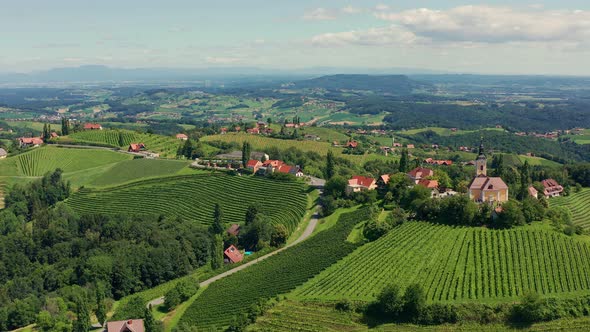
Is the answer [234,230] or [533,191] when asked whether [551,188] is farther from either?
[234,230]

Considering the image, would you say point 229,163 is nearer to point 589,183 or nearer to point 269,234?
point 269,234

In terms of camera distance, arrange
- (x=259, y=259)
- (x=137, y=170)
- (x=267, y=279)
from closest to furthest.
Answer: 1. (x=267, y=279)
2. (x=259, y=259)
3. (x=137, y=170)

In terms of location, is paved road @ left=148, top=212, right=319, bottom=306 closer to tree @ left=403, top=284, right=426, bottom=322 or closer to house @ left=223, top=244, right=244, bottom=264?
house @ left=223, top=244, right=244, bottom=264

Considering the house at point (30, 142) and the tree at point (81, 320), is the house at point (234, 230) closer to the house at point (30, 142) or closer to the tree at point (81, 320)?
the tree at point (81, 320)

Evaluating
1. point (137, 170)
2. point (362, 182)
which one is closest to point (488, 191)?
point (362, 182)

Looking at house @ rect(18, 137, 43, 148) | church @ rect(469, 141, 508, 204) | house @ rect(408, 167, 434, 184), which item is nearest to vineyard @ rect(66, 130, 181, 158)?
house @ rect(18, 137, 43, 148)

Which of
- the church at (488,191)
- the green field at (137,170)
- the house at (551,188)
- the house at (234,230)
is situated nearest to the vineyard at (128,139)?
the green field at (137,170)

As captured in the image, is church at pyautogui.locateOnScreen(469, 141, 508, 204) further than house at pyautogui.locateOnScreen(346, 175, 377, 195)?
No
